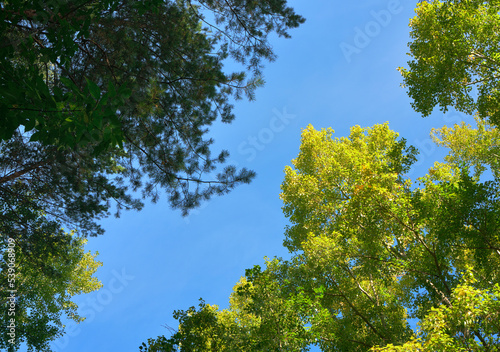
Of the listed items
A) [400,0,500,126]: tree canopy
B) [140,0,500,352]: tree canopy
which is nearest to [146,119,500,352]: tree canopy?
[140,0,500,352]: tree canopy

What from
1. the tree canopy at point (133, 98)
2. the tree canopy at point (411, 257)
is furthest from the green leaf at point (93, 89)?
the tree canopy at point (411, 257)

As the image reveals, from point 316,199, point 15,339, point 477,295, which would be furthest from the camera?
point 15,339

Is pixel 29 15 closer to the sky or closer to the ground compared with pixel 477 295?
closer to the sky

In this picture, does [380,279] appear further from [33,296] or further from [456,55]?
[33,296]

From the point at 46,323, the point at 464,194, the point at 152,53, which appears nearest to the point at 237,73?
the point at 152,53

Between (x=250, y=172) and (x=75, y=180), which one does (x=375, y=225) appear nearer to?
(x=250, y=172)

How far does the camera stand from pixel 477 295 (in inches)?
220

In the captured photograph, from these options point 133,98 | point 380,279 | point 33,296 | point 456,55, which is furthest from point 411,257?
point 33,296

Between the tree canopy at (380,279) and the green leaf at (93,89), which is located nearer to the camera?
the green leaf at (93,89)

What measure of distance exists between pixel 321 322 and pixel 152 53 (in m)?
7.37

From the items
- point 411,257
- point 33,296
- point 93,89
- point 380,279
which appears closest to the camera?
point 93,89

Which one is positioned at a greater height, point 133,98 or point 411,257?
point 133,98

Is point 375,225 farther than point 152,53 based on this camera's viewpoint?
Yes

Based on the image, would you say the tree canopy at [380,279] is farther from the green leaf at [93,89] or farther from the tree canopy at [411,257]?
the green leaf at [93,89]
